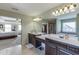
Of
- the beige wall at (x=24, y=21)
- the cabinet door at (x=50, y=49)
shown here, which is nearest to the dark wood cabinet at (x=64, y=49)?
the cabinet door at (x=50, y=49)

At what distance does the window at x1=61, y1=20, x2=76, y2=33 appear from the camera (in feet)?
8.00

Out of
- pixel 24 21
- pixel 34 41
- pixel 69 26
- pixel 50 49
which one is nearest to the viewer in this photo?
pixel 69 26

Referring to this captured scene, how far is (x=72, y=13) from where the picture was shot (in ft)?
8.30

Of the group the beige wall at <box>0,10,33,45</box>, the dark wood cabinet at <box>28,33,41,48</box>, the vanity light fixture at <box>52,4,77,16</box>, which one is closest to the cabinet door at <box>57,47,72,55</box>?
the vanity light fixture at <box>52,4,77,16</box>

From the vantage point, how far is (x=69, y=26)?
2.55 metres

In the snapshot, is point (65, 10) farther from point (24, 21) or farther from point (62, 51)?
point (24, 21)

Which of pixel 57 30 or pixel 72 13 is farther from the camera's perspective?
pixel 57 30

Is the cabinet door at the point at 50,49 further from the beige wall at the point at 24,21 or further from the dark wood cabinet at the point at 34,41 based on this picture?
the beige wall at the point at 24,21

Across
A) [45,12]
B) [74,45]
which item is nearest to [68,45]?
[74,45]

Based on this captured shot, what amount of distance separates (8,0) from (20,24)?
10.8 ft

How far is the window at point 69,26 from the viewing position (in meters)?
2.44

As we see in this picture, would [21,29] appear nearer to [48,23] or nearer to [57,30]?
[48,23]

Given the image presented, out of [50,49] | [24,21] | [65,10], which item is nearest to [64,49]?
[50,49]

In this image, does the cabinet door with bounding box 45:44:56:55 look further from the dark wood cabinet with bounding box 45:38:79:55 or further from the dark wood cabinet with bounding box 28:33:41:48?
the dark wood cabinet with bounding box 28:33:41:48
